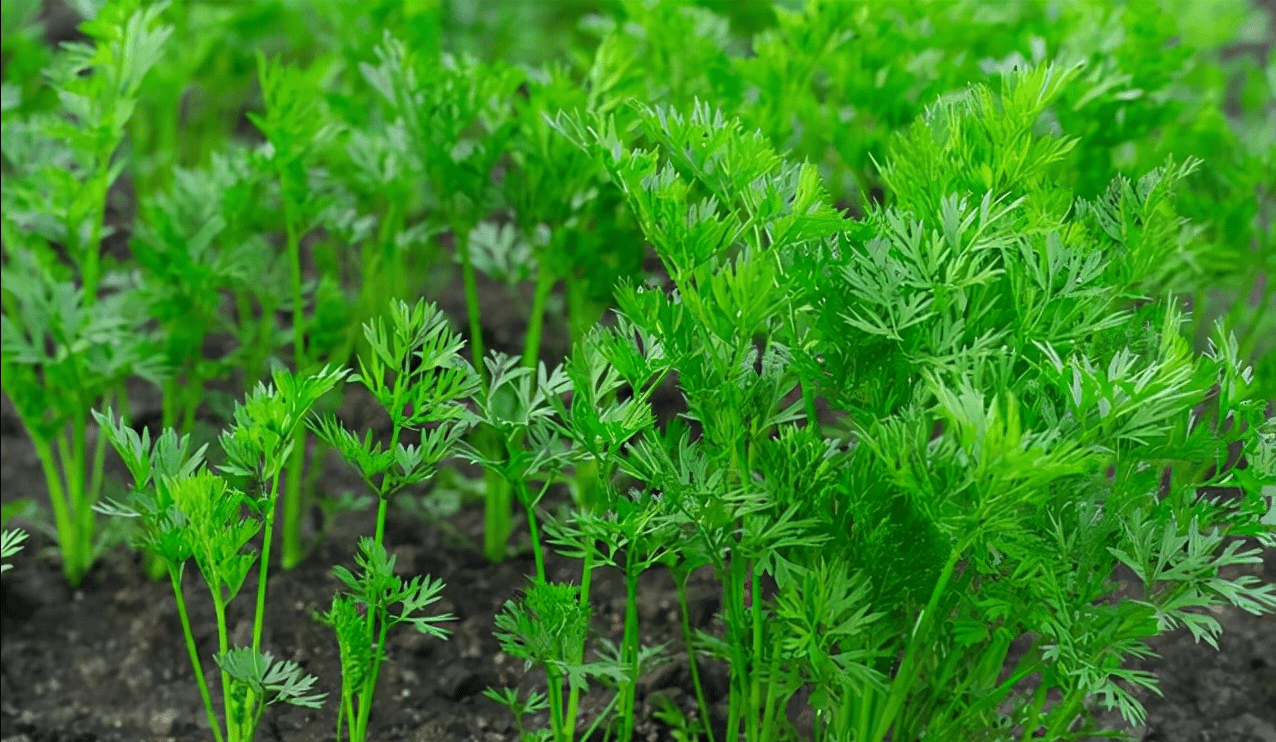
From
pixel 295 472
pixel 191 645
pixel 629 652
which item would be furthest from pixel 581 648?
pixel 295 472

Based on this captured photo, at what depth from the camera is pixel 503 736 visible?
5.05 feet

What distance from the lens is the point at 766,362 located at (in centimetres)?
122

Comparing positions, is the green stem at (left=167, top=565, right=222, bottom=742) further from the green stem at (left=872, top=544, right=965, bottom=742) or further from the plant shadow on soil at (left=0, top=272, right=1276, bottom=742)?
the green stem at (left=872, top=544, right=965, bottom=742)

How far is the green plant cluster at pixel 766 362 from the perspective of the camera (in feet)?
3.68

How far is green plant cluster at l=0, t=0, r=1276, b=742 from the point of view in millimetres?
1123

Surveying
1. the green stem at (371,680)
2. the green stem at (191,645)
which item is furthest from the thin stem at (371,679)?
the green stem at (191,645)

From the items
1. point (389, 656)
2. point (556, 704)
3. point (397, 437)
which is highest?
point (397, 437)

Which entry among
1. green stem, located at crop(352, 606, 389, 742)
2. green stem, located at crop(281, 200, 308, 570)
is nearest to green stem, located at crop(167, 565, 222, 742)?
green stem, located at crop(352, 606, 389, 742)

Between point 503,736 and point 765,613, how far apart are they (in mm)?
405

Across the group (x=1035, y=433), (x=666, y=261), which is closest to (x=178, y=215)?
(x=666, y=261)

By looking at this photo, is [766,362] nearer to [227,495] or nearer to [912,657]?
[912,657]

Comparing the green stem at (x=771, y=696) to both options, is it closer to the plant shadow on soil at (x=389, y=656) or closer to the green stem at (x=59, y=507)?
the plant shadow on soil at (x=389, y=656)

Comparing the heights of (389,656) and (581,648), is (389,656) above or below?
below

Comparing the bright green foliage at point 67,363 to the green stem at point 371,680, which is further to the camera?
the bright green foliage at point 67,363
